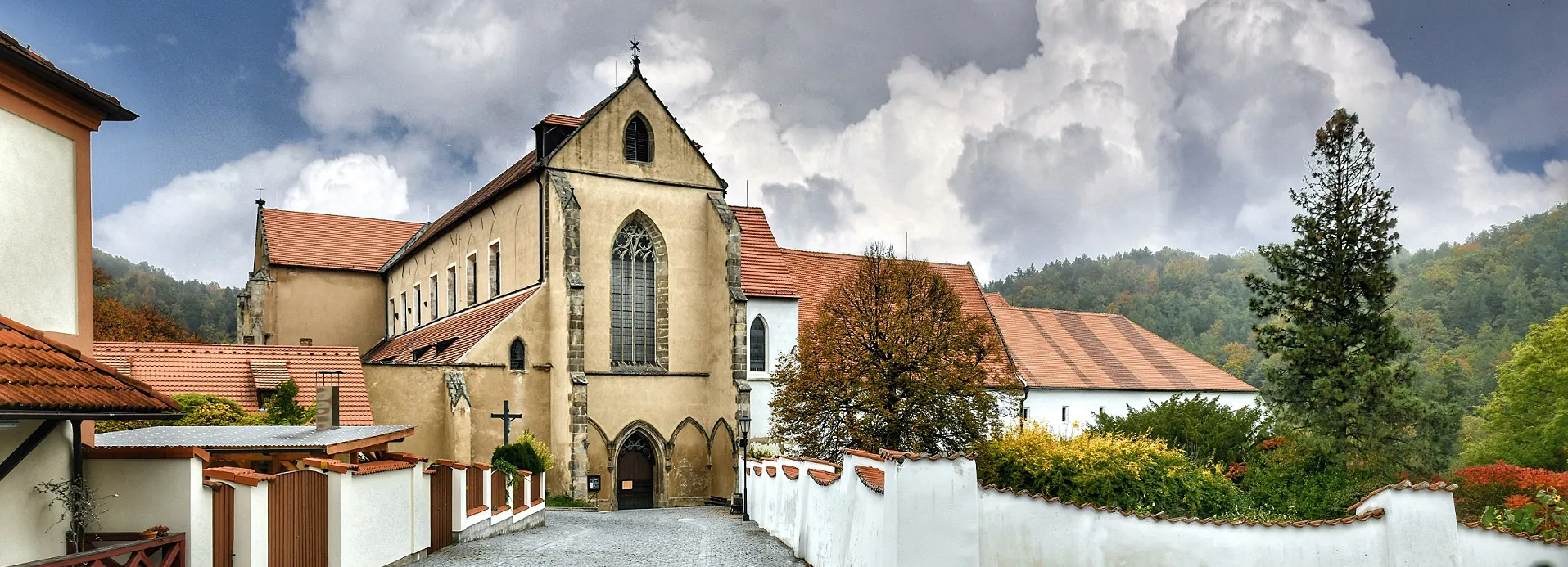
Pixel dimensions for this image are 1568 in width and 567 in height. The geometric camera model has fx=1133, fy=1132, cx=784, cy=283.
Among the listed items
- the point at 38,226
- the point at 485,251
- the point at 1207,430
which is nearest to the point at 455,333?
the point at 485,251

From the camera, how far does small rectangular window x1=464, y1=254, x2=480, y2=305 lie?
39.5 metres

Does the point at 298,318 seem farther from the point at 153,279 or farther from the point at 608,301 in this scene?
the point at 153,279

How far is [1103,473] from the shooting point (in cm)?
2052

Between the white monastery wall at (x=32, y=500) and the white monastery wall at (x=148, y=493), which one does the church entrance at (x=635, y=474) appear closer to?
the white monastery wall at (x=148, y=493)

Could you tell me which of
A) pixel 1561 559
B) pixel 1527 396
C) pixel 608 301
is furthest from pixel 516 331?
pixel 1527 396

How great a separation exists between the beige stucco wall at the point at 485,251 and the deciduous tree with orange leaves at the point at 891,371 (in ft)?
38.3

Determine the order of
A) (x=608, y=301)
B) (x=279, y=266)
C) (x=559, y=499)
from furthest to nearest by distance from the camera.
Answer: (x=279, y=266) → (x=608, y=301) → (x=559, y=499)

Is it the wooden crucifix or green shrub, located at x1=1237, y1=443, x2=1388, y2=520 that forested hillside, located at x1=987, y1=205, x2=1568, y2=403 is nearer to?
green shrub, located at x1=1237, y1=443, x2=1388, y2=520

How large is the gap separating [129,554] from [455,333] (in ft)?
88.3

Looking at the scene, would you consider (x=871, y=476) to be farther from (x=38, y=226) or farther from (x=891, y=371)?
(x=891, y=371)

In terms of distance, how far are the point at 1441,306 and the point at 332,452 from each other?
82751 mm

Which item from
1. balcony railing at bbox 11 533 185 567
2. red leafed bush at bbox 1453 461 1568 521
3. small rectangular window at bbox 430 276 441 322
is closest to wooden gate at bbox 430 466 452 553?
balcony railing at bbox 11 533 185 567

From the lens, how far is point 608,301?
110ft

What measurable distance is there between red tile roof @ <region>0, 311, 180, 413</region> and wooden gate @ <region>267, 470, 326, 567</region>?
1566 mm
